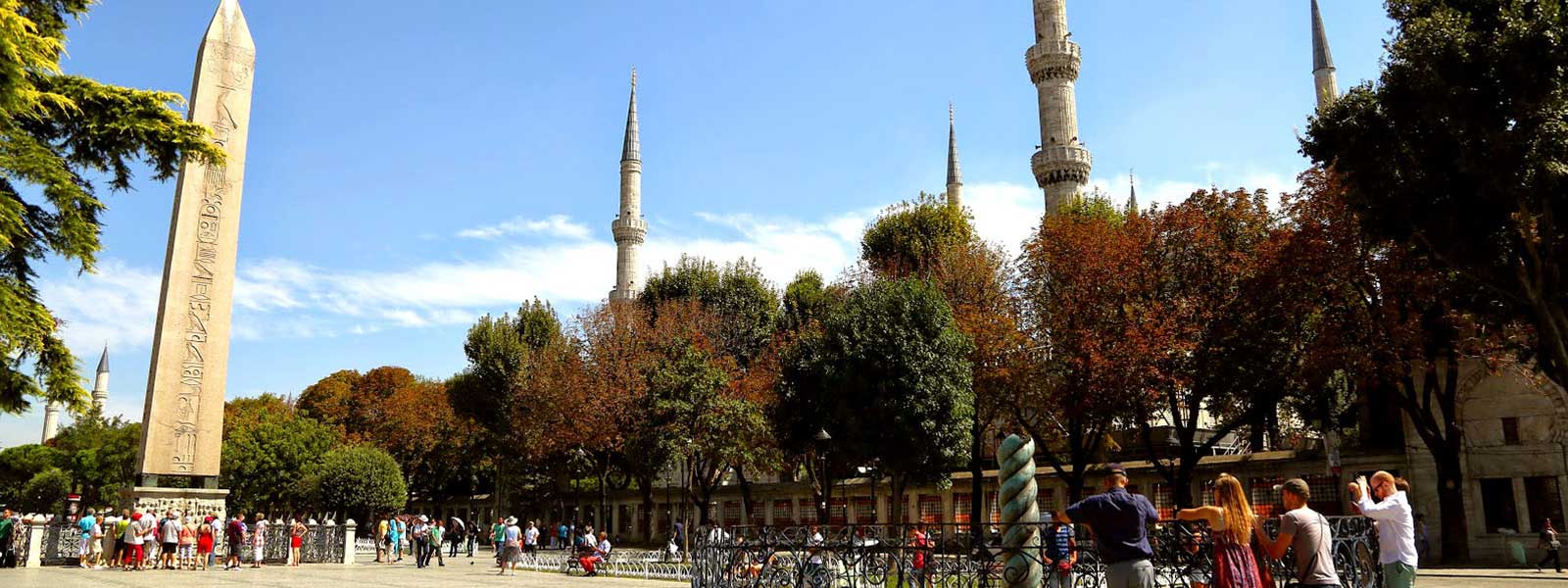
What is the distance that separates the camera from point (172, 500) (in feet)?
70.0

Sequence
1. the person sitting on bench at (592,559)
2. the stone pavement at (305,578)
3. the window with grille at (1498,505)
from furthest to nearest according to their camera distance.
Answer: the person sitting on bench at (592,559) < the window with grille at (1498,505) < the stone pavement at (305,578)

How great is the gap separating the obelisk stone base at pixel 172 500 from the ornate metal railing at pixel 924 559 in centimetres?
1334

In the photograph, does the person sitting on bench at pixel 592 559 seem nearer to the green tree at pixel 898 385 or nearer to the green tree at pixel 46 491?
the green tree at pixel 898 385

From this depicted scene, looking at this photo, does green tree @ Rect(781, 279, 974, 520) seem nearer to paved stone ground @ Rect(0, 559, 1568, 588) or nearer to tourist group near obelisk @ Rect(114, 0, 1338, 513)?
paved stone ground @ Rect(0, 559, 1568, 588)

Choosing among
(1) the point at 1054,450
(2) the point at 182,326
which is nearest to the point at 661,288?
(1) the point at 1054,450

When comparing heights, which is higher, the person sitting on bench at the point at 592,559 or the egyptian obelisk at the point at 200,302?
the egyptian obelisk at the point at 200,302

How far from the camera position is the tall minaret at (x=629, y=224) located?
6019cm

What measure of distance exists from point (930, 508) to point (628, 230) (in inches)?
1223

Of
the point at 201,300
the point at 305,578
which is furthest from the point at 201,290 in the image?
the point at 305,578

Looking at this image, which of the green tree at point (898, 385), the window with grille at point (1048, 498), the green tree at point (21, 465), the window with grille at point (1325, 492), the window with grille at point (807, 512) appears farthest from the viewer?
the green tree at point (21, 465)

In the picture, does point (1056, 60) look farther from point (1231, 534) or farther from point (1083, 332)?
point (1231, 534)

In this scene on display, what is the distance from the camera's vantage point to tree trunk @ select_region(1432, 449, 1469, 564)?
24047mm

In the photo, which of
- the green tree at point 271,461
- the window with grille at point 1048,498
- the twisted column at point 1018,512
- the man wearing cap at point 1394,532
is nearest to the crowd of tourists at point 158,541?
the twisted column at point 1018,512

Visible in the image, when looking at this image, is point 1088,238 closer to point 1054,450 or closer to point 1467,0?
point 1054,450
